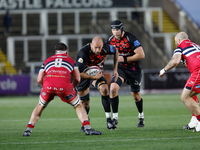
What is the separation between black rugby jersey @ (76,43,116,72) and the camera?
27.7 ft

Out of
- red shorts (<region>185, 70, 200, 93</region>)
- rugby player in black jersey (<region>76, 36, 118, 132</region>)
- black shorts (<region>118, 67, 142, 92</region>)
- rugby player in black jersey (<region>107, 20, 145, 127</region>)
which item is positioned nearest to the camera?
red shorts (<region>185, 70, 200, 93</region>)

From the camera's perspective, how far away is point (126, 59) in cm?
955

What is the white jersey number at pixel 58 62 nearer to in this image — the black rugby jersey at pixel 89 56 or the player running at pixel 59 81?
A: the player running at pixel 59 81

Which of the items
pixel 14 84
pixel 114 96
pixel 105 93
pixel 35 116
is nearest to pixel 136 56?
pixel 114 96

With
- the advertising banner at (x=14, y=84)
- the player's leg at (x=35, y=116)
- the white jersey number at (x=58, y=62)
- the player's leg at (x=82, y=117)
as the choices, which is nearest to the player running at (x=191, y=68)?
the player's leg at (x=82, y=117)

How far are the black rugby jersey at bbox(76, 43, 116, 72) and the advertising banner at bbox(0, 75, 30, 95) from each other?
47.6ft

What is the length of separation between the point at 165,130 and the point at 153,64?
21252 millimetres

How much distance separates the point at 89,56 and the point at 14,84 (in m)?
14.8

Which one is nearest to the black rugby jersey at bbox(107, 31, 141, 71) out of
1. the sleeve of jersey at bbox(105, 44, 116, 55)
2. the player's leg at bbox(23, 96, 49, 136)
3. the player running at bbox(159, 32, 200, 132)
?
the sleeve of jersey at bbox(105, 44, 116, 55)

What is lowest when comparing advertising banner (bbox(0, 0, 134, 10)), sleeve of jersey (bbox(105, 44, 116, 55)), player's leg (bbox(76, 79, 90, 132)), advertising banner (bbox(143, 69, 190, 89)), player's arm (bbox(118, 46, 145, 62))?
advertising banner (bbox(143, 69, 190, 89))

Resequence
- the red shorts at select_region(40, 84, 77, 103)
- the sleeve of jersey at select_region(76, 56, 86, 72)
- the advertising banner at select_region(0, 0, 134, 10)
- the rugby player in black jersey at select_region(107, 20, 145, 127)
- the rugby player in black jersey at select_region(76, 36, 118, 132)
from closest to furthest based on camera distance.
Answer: the red shorts at select_region(40, 84, 77, 103) < the rugby player in black jersey at select_region(76, 36, 118, 132) < the sleeve of jersey at select_region(76, 56, 86, 72) < the rugby player in black jersey at select_region(107, 20, 145, 127) < the advertising banner at select_region(0, 0, 134, 10)

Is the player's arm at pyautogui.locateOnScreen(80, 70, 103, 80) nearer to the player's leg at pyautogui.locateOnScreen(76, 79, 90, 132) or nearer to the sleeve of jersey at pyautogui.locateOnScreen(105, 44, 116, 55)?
the player's leg at pyautogui.locateOnScreen(76, 79, 90, 132)

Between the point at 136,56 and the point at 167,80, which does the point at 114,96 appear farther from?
the point at 167,80

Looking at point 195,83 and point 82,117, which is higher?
point 195,83
